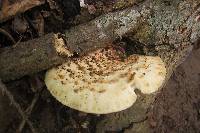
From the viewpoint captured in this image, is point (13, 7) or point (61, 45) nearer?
point (61, 45)

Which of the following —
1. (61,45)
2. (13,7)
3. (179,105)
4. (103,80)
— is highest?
(13,7)

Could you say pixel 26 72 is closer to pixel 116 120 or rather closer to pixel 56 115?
pixel 56 115

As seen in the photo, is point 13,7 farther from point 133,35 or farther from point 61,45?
point 133,35

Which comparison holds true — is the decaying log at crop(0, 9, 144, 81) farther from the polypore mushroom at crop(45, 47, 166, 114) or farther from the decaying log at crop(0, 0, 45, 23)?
the decaying log at crop(0, 0, 45, 23)

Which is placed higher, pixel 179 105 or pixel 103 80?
pixel 103 80

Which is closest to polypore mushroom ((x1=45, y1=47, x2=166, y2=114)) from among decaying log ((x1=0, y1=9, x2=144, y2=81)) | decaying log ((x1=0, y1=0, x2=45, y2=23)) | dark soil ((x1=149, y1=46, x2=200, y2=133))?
decaying log ((x1=0, y1=9, x2=144, y2=81))

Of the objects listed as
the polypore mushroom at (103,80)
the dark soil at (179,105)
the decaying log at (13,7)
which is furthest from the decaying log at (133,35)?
the dark soil at (179,105)

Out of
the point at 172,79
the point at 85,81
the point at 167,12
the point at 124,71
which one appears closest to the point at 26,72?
the point at 85,81

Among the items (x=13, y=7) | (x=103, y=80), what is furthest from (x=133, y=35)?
(x=13, y=7)

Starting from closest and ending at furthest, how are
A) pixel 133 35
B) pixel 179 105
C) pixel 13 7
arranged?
pixel 13 7 < pixel 133 35 < pixel 179 105
